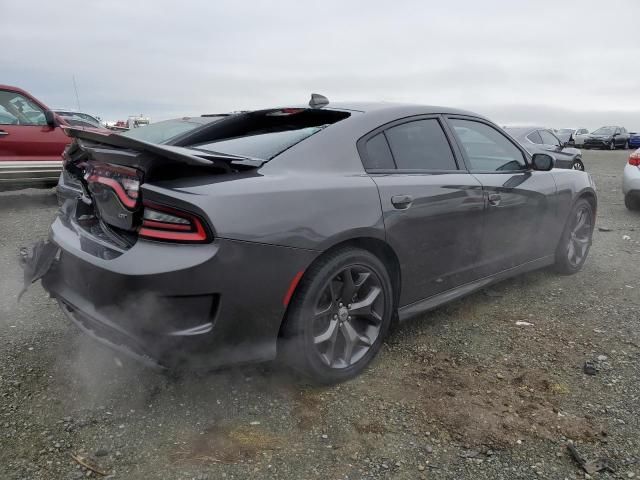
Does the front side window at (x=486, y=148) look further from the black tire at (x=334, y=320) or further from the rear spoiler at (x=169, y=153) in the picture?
the rear spoiler at (x=169, y=153)

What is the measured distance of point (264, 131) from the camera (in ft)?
9.34

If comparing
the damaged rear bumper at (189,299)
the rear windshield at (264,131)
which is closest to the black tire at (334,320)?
the damaged rear bumper at (189,299)

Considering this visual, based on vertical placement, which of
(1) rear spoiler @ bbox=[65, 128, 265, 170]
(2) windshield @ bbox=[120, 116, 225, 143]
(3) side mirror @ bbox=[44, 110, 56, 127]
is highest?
(3) side mirror @ bbox=[44, 110, 56, 127]

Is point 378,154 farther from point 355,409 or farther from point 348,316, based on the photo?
point 355,409

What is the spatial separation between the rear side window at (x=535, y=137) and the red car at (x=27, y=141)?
908 centimetres

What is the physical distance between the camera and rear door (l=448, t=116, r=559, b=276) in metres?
3.26

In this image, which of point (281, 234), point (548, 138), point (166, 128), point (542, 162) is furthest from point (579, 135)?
point (281, 234)

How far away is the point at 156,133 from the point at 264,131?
4.96ft

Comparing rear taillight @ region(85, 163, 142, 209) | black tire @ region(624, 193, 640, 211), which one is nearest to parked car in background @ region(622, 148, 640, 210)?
black tire @ region(624, 193, 640, 211)

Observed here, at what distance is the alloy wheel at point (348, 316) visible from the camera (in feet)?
8.07

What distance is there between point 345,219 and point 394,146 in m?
0.70

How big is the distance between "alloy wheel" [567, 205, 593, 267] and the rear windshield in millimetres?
2610

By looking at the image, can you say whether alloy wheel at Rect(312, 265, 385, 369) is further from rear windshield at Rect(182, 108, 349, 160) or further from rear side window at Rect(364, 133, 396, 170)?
rear windshield at Rect(182, 108, 349, 160)

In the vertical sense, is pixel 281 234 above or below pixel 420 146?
below
